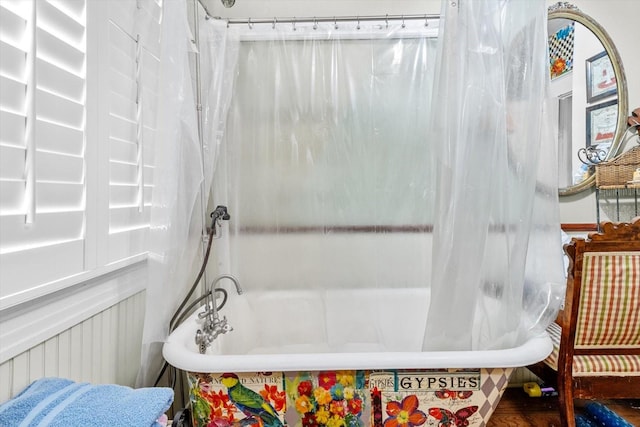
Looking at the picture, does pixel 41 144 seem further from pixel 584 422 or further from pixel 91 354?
pixel 584 422

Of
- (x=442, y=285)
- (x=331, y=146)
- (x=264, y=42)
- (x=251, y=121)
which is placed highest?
(x=264, y=42)

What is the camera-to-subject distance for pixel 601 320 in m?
1.42

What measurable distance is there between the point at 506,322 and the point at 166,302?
1.24 metres

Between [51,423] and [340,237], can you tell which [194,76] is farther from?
[51,423]

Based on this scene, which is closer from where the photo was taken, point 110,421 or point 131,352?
point 110,421

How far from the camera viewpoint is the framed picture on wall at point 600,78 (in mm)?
2146

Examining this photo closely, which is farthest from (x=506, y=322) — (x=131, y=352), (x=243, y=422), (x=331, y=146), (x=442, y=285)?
(x=131, y=352)

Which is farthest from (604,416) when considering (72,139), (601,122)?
(72,139)

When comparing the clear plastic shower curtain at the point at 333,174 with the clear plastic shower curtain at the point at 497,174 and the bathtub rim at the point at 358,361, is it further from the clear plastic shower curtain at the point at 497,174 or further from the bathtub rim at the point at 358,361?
the bathtub rim at the point at 358,361

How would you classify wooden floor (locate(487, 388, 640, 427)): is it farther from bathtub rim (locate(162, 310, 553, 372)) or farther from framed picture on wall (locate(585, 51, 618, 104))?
framed picture on wall (locate(585, 51, 618, 104))

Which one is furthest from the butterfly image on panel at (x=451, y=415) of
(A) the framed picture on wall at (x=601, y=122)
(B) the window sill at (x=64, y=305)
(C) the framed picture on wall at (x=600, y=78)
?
(C) the framed picture on wall at (x=600, y=78)

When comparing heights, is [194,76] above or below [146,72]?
above

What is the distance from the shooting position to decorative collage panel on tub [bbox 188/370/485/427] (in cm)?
121

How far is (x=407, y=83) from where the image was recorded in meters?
1.89
